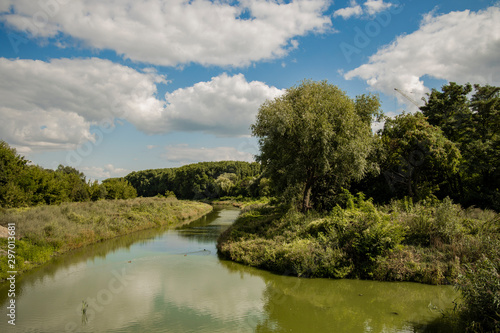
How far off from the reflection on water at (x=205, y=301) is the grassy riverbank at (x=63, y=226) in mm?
1328

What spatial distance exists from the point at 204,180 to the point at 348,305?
323 ft

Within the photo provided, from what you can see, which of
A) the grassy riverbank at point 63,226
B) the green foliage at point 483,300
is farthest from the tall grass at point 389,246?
the grassy riverbank at point 63,226

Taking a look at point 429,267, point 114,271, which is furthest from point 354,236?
point 114,271

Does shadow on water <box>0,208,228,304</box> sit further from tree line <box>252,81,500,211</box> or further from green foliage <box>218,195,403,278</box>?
tree line <box>252,81,500,211</box>

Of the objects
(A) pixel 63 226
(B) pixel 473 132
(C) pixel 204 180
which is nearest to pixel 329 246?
(B) pixel 473 132

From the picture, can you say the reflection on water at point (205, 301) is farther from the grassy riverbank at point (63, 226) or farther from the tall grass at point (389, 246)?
the grassy riverbank at point (63, 226)

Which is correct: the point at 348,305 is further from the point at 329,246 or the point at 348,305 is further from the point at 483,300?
the point at 483,300

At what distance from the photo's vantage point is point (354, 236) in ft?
51.0

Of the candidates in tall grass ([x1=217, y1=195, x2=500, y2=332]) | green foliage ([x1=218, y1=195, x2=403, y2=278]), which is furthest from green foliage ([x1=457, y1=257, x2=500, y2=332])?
green foliage ([x1=218, y1=195, x2=403, y2=278])

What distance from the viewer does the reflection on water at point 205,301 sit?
33.7 feet

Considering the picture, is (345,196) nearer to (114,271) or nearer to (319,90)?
(319,90)

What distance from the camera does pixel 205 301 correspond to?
12.5 meters

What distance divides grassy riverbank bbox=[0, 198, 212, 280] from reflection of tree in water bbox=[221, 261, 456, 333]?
1380 centimetres

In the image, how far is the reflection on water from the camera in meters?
10.3
